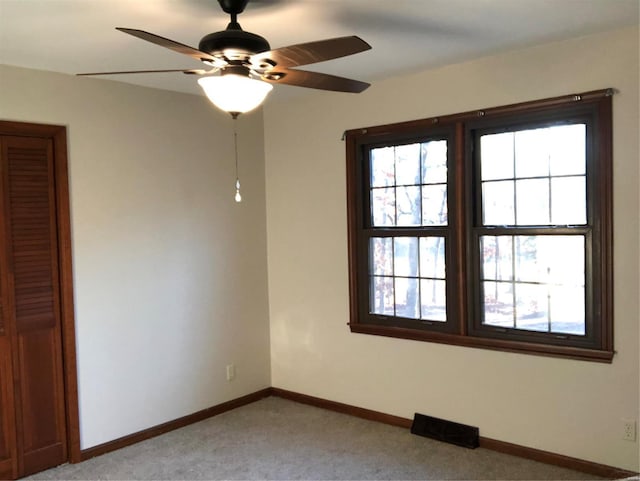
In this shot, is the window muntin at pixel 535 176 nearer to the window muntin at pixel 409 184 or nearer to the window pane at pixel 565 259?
the window pane at pixel 565 259

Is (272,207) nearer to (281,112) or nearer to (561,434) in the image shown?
(281,112)

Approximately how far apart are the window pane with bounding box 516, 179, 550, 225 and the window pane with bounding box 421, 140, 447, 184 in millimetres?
507

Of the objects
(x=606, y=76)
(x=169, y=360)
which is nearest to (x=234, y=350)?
(x=169, y=360)

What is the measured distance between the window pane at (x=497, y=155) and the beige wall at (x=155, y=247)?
6.17 ft

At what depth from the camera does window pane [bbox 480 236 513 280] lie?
135 inches

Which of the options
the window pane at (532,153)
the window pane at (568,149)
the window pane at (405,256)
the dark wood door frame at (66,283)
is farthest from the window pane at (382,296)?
the dark wood door frame at (66,283)

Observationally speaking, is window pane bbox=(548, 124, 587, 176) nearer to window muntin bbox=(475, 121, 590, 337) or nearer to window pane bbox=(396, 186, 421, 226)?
window muntin bbox=(475, 121, 590, 337)

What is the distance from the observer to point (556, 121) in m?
3.19

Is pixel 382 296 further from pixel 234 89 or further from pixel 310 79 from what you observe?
pixel 234 89

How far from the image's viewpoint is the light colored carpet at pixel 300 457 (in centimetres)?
323

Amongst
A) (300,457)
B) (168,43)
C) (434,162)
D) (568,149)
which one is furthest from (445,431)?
(168,43)

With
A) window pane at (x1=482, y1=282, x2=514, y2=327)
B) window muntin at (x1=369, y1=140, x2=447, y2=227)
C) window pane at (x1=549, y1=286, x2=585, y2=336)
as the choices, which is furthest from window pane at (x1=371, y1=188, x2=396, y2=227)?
window pane at (x1=549, y1=286, x2=585, y2=336)

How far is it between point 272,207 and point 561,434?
2.66 meters

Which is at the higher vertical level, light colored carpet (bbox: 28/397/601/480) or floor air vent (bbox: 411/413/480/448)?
floor air vent (bbox: 411/413/480/448)
